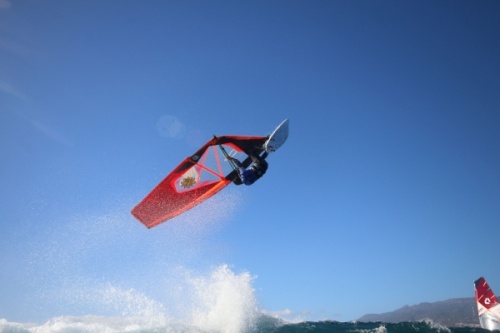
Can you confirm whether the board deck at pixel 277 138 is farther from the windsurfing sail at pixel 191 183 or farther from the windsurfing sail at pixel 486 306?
the windsurfing sail at pixel 486 306

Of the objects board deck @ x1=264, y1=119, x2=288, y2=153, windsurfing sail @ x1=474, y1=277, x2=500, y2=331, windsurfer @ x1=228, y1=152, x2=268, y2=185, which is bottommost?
windsurfing sail @ x1=474, y1=277, x2=500, y2=331

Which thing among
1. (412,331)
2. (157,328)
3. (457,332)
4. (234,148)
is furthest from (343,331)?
(234,148)

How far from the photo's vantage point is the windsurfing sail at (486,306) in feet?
69.8

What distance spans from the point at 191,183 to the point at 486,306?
24.5 meters

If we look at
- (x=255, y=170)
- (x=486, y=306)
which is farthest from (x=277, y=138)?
(x=486, y=306)

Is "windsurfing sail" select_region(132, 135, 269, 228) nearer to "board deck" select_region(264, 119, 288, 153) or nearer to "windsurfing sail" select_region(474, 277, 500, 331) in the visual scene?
"board deck" select_region(264, 119, 288, 153)

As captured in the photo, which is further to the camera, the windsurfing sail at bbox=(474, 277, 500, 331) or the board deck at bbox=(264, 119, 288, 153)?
the windsurfing sail at bbox=(474, 277, 500, 331)

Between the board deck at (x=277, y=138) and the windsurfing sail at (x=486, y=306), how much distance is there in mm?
22719

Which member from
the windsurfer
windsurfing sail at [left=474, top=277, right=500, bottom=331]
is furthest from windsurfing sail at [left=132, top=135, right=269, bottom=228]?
windsurfing sail at [left=474, top=277, right=500, bottom=331]

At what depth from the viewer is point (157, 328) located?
18.8 metres

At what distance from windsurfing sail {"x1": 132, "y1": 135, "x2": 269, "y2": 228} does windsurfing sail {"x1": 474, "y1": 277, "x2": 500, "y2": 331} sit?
23.2 meters

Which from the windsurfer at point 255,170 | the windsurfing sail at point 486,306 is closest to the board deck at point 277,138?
the windsurfer at point 255,170

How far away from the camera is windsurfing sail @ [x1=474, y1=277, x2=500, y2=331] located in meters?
21.3

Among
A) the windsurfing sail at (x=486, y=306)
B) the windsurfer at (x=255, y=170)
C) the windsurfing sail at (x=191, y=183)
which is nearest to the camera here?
the windsurfer at (x=255, y=170)
